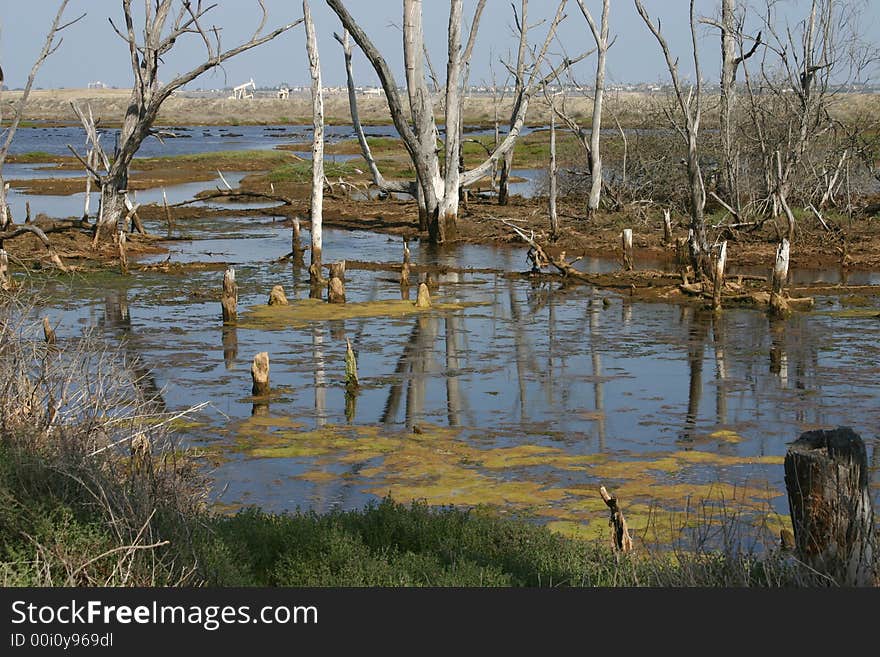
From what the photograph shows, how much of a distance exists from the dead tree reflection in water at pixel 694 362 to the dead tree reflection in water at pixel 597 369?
2.93 feet

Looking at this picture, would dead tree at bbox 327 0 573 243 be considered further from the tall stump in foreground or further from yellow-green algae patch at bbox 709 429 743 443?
the tall stump in foreground

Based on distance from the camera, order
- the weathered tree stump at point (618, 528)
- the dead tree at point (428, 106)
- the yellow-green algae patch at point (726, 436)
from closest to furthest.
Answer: the weathered tree stump at point (618, 528)
the yellow-green algae patch at point (726, 436)
the dead tree at point (428, 106)

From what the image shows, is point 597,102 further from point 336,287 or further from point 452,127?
point 336,287

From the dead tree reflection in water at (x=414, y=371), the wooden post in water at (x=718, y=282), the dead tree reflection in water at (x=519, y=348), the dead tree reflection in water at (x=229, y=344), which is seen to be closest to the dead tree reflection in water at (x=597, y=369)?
the dead tree reflection in water at (x=519, y=348)

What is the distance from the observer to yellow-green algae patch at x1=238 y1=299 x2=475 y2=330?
1994cm

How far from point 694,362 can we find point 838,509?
35.2ft

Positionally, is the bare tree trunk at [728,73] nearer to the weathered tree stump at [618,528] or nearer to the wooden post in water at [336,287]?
the wooden post in water at [336,287]

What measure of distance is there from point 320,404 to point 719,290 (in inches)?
341

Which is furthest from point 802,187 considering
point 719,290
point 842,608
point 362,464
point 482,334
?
point 842,608

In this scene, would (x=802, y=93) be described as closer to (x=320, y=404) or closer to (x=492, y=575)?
(x=320, y=404)

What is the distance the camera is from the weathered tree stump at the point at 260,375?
14.7 meters

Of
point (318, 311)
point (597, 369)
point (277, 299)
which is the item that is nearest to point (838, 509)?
point (597, 369)

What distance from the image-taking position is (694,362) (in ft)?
55.5

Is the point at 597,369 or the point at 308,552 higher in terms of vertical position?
the point at 308,552
